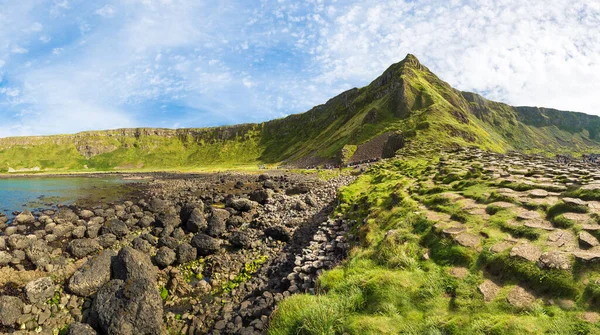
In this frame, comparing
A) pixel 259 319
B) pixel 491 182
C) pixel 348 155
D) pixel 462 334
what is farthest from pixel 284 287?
pixel 348 155

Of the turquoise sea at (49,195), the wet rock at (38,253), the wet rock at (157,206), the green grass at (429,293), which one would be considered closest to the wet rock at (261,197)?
the wet rock at (157,206)

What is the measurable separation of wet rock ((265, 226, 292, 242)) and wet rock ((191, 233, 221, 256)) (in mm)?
4837

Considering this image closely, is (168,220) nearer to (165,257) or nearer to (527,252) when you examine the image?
(165,257)

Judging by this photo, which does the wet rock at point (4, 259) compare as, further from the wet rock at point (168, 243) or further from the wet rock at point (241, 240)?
the wet rock at point (241, 240)

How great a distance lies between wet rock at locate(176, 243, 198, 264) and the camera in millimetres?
22469

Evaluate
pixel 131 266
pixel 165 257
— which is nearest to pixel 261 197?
pixel 165 257

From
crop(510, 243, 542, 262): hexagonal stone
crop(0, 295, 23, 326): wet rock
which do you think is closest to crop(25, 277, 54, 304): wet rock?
crop(0, 295, 23, 326): wet rock

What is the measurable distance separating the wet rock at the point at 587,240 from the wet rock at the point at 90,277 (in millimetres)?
24528

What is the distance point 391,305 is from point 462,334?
210 centimetres

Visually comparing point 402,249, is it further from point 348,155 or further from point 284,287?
point 348,155

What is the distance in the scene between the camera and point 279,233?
25.5 m

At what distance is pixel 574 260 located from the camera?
8500 mm

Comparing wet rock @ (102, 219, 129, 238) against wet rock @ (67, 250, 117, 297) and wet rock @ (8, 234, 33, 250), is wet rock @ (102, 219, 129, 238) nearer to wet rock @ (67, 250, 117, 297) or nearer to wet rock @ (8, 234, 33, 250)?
wet rock @ (8, 234, 33, 250)

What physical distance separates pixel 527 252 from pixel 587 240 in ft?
6.70
